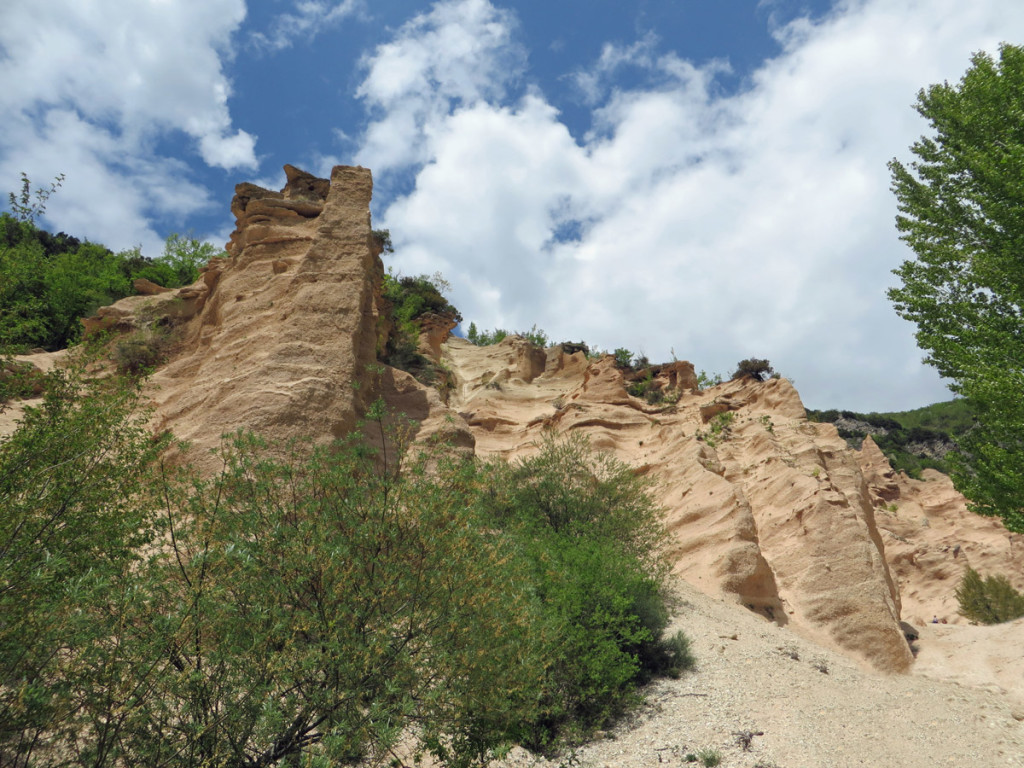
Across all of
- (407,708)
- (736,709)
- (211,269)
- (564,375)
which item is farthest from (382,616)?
(564,375)

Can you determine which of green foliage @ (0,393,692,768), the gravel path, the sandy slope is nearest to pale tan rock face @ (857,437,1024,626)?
the sandy slope

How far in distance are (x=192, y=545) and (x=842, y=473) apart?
20669 millimetres

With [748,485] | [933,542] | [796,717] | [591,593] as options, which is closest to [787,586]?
[748,485]

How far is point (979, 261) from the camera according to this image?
1176 cm

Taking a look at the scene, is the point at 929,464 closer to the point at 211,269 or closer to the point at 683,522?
the point at 683,522

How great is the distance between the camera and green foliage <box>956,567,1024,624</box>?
23812 millimetres

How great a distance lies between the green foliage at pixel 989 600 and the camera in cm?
2381

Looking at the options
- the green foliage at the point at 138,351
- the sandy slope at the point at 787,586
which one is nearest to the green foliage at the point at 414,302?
the sandy slope at the point at 787,586

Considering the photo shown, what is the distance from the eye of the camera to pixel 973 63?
14.4 meters

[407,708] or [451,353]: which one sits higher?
[451,353]

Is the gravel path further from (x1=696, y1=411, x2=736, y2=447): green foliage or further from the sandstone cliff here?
(x1=696, y1=411, x2=736, y2=447): green foliage

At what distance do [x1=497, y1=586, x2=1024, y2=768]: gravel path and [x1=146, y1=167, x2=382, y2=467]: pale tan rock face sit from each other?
7208 millimetres

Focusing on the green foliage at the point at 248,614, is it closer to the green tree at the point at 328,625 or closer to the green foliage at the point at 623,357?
the green tree at the point at 328,625

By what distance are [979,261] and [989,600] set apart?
20.7 meters
